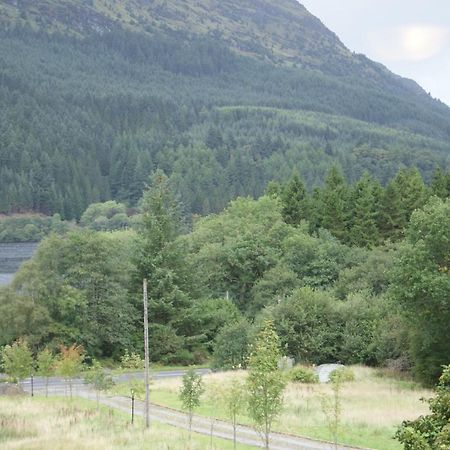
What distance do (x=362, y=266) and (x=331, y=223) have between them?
14.5m

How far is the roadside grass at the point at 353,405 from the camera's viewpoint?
97.9 ft

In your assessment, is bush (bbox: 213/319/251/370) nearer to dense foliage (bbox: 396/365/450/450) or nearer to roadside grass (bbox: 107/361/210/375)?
roadside grass (bbox: 107/361/210/375)

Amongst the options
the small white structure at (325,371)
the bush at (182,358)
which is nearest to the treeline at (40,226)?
the bush at (182,358)

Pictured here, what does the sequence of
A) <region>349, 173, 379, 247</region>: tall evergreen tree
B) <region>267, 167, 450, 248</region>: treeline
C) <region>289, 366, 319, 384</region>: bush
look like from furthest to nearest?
Answer: <region>267, 167, 450, 248</region>: treeline → <region>349, 173, 379, 247</region>: tall evergreen tree → <region>289, 366, 319, 384</region>: bush

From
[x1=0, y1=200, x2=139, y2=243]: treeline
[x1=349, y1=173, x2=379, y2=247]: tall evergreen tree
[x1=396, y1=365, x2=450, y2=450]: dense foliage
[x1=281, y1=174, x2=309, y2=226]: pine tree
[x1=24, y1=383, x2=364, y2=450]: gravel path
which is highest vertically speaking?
[x1=0, y1=200, x2=139, y2=243]: treeline

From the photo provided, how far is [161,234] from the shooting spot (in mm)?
70438

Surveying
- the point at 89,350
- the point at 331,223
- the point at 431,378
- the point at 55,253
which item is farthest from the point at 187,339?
the point at 431,378

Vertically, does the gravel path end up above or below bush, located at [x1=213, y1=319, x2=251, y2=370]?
below

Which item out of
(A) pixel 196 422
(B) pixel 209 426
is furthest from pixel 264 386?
(A) pixel 196 422

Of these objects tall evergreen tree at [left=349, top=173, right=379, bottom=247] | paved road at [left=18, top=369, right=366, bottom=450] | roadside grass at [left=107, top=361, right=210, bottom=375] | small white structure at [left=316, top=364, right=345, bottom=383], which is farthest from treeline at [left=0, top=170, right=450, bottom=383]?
paved road at [left=18, top=369, right=366, bottom=450]

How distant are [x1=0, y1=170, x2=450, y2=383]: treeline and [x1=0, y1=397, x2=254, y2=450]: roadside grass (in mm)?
17493

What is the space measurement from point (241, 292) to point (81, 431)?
48309 millimetres

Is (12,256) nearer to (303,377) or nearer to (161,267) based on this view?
(161,267)

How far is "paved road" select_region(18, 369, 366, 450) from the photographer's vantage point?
28.5 metres
